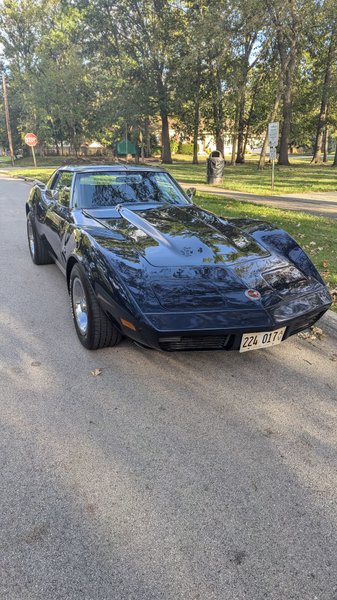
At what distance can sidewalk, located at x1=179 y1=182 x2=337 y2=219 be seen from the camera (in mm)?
9836

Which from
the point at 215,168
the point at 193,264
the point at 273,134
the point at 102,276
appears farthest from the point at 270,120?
the point at 102,276

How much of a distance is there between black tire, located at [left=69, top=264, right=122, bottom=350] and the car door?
2.02 ft

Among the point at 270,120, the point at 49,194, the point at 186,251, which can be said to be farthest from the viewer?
the point at 270,120

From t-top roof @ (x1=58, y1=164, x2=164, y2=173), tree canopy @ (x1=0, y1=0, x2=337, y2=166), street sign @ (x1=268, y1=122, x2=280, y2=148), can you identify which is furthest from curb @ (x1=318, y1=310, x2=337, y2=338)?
tree canopy @ (x1=0, y1=0, x2=337, y2=166)

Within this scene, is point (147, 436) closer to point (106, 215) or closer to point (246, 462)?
point (246, 462)

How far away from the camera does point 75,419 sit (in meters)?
2.64

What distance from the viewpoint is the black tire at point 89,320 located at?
316cm

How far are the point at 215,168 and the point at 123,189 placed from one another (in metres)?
12.4

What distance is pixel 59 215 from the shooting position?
4.31m

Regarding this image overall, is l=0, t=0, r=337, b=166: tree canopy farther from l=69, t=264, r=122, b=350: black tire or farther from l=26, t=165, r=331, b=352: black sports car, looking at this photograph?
l=69, t=264, r=122, b=350: black tire

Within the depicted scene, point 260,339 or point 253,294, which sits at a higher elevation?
point 253,294

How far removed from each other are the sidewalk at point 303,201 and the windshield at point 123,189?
5.58 meters

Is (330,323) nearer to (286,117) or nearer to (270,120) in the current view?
(270,120)

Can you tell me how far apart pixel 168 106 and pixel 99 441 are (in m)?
29.2
